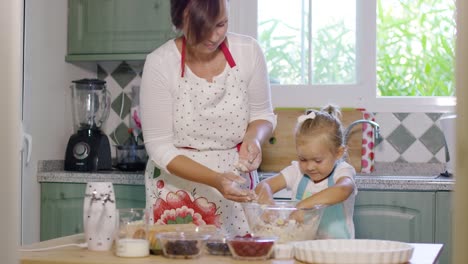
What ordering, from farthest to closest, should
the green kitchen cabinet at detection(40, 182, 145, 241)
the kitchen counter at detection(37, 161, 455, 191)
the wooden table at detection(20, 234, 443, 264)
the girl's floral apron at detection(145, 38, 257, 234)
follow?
the green kitchen cabinet at detection(40, 182, 145, 241) < the kitchen counter at detection(37, 161, 455, 191) < the girl's floral apron at detection(145, 38, 257, 234) < the wooden table at detection(20, 234, 443, 264)

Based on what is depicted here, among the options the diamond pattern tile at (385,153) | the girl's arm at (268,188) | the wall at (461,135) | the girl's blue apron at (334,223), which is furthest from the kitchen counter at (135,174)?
the wall at (461,135)

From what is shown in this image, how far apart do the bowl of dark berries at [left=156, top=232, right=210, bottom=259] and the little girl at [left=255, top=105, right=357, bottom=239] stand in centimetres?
48

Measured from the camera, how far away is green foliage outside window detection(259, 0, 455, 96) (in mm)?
3715

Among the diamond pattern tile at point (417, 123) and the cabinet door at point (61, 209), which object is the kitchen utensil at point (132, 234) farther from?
the diamond pattern tile at point (417, 123)

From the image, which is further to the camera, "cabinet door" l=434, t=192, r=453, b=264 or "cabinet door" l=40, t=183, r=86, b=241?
"cabinet door" l=40, t=183, r=86, b=241

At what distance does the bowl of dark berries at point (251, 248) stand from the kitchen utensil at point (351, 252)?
6cm

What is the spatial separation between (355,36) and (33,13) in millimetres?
1632

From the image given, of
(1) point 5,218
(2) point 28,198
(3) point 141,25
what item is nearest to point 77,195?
(2) point 28,198

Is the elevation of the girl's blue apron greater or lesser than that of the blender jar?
lesser

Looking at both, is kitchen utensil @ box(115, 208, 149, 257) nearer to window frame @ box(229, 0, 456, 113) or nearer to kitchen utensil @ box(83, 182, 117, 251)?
kitchen utensil @ box(83, 182, 117, 251)

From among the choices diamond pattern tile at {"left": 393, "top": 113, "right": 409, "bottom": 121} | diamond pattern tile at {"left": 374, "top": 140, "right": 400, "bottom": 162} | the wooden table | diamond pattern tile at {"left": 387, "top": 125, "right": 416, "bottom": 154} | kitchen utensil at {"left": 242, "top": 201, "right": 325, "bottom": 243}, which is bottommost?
the wooden table

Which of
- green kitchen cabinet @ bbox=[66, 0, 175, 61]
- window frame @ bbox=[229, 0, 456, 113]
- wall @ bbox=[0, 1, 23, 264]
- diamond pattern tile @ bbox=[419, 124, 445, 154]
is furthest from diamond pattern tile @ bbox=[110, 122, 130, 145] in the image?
wall @ bbox=[0, 1, 23, 264]

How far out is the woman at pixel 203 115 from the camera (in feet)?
7.39

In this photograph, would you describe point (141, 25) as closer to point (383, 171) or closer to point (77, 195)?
point (77, 195)
